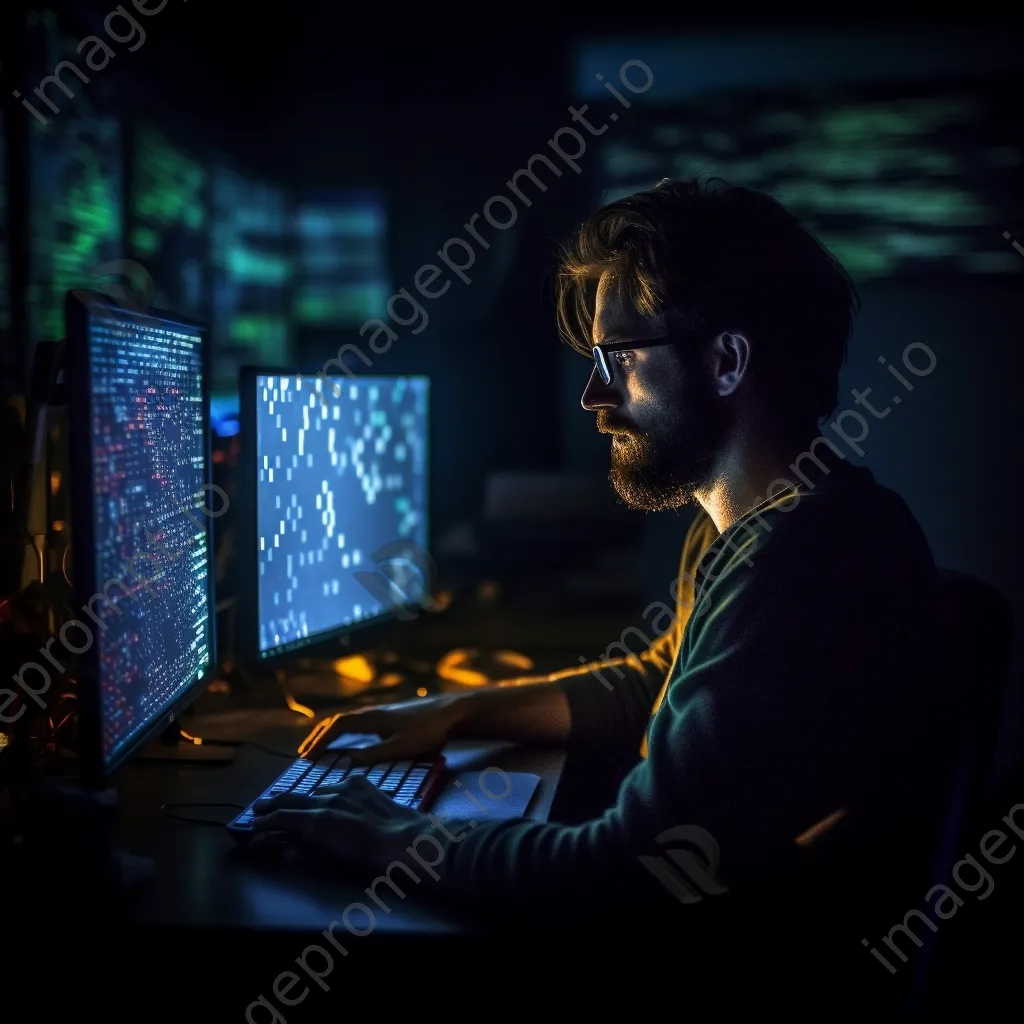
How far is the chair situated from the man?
1.4 inches

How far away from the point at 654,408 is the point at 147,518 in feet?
2.02

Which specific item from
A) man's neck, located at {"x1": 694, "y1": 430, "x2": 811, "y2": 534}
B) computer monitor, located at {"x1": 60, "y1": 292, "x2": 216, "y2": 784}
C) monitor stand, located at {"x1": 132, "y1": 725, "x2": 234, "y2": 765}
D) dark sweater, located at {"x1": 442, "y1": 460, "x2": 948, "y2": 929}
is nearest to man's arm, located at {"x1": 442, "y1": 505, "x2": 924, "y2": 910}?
dark sweater, located at {"x1": 442, "y1": 460, "x2": 948, "y2": 929}

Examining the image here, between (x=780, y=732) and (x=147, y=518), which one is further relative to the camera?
(x=147, y=518)

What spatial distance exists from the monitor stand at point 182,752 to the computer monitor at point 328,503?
142 millimetres

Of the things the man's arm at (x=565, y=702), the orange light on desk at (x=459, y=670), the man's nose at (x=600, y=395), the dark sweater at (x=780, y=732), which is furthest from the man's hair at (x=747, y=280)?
the orange light on desk at (x=459, y=670)

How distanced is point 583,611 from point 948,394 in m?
1.20

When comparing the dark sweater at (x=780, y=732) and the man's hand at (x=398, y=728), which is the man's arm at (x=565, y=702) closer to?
the man's hand at (x=398, y=728)

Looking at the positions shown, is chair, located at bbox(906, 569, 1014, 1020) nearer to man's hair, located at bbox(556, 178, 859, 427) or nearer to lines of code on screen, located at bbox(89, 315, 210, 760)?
man's hair, located at bbox(556, 178, 859, 427)

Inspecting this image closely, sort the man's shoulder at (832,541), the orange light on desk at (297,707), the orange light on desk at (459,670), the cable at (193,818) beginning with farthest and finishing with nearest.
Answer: the orange light on desk at (459,670), the orange light on desk at (297,707), the cable at (193,818), the man's shoulder at (832,541)

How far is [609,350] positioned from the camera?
1.31m

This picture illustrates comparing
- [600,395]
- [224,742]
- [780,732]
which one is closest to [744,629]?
[780,732]

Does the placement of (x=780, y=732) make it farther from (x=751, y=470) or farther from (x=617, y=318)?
(x=617, y=318)

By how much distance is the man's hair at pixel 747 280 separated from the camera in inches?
48.0

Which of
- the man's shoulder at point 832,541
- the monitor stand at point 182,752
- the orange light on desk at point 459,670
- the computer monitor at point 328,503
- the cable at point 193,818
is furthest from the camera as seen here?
the orange light on desk at point 459,670
